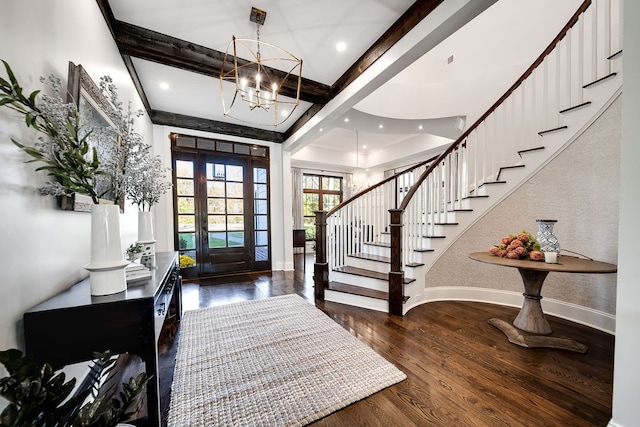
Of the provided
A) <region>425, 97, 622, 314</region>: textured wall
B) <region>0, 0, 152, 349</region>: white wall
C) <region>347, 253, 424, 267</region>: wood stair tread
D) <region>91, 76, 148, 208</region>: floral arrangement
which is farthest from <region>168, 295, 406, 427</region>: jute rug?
<region>425, 97, 622, 314</region>: textured wall

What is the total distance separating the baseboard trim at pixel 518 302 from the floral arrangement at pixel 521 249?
40.4 inches

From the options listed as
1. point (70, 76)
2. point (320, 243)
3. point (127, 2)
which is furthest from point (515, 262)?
point (127, 2)

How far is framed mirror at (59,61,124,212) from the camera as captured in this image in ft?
4.73

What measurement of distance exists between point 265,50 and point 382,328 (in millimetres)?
3305

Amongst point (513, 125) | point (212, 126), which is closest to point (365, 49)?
point (513, 125)

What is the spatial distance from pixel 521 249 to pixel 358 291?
5.83 ft

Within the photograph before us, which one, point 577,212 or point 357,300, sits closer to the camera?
point 577,212

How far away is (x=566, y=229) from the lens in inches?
101

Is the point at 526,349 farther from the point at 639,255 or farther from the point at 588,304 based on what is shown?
the point at 639,255

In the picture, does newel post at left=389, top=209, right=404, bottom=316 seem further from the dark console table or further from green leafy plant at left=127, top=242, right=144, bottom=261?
green leafy plant at left=127, top=242, right=144, bottom=261

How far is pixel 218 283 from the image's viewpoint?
165 inches

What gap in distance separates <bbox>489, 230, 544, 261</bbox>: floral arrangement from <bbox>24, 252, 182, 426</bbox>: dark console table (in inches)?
107

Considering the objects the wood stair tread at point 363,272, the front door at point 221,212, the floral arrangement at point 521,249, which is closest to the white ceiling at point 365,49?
the front door at point 221,212

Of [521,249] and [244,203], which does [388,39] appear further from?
[244,203]
